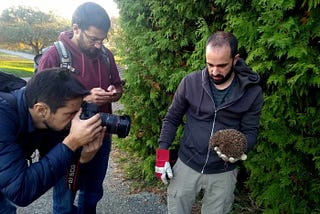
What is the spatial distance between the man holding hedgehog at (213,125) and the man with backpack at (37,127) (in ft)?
2.64

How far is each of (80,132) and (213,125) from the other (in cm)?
103

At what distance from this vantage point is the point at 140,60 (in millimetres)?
4500

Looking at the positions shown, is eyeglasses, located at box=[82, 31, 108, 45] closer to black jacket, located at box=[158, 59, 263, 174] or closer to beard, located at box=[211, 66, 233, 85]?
black jacket, located at box=[158, 59, 263, 174]

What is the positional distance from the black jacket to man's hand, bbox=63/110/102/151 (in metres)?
0.80

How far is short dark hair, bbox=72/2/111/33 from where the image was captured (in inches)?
99.4

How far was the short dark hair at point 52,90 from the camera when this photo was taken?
1.74 metres

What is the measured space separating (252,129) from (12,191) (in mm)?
1669

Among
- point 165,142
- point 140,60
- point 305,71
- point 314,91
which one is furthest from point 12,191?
point 140,60

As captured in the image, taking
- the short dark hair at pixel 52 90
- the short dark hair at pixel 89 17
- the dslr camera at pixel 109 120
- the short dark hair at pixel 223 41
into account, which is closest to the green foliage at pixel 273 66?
the short dark hair at pixel 223 41

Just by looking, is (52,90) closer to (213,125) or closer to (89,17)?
(89,17)

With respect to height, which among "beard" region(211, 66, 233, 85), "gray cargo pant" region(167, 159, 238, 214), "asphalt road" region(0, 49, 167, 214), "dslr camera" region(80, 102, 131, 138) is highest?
"beard" region(211, 66, 233, 85)

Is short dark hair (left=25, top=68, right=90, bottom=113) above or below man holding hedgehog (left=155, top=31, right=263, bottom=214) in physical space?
above

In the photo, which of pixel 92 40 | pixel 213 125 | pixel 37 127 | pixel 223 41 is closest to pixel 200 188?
pixel 213 125

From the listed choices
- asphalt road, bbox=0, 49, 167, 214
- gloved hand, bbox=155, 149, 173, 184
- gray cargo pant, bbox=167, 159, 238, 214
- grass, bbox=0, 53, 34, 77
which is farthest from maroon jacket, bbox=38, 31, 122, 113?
grass, bbox=0, 53, 34, 77
